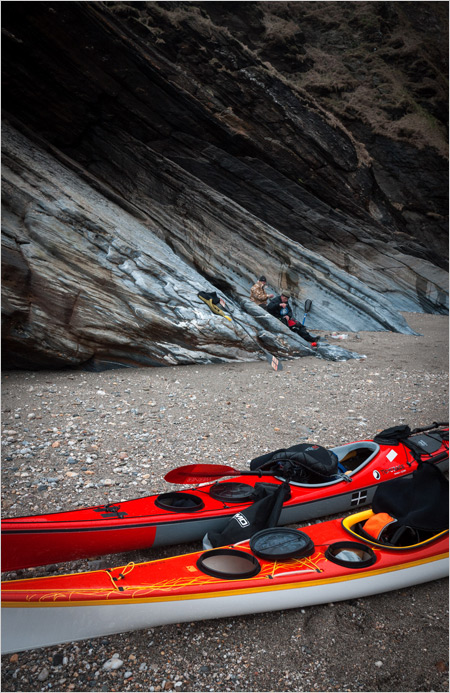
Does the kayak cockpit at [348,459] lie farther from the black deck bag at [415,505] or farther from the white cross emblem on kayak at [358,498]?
the black deck bag at [415,505]

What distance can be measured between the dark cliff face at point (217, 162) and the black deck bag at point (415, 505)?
5793 mm

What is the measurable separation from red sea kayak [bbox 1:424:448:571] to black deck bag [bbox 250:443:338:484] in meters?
0.10

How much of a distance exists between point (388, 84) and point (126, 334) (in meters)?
21.6

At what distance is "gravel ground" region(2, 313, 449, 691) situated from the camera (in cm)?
247

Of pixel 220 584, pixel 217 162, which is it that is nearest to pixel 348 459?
pixel 220 584

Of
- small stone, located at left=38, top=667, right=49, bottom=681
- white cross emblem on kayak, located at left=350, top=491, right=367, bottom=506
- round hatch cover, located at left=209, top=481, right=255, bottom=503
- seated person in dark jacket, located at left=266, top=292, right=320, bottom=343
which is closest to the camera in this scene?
small stone, located at left=38, top=667, right=49, bottom=681

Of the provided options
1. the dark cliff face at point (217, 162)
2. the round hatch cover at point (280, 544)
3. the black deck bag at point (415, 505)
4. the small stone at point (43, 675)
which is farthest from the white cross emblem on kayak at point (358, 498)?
the dark cliff face at point (217, 162)

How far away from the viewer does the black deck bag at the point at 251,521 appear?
3197mm

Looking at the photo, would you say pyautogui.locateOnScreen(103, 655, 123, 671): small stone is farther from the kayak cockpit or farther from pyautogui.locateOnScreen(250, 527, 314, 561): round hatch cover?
the kayak cockpit

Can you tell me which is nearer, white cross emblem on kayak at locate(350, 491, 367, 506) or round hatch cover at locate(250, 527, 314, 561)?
round hatch cover at locate(250, 527, 314, 561)

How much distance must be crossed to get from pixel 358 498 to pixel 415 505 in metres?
0.71

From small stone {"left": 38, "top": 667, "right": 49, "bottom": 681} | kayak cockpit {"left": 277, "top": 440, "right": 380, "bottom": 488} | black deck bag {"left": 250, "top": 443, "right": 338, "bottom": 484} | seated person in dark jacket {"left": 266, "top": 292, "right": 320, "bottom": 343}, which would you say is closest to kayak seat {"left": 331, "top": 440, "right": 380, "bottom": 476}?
kayak cockpit {"left": 277, "top": 440, "right": 380, "bottom": 488}

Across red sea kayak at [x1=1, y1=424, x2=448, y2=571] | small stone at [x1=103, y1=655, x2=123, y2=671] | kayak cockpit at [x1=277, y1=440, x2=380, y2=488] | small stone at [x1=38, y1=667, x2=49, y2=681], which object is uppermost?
→ kayak cockpit at [x1=277, y1=440, x2=380, y2=488]

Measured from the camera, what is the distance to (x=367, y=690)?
7.89 feet
